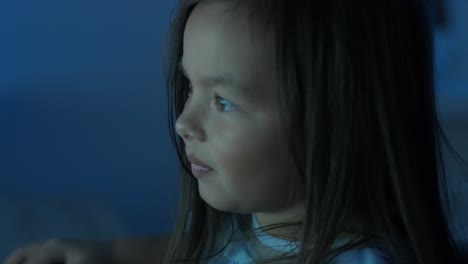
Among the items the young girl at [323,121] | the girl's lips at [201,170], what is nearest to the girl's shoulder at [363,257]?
the young girl at [323,121]

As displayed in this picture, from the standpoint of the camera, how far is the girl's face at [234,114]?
0.66m

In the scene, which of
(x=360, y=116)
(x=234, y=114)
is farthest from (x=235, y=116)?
(x=360, y=116)

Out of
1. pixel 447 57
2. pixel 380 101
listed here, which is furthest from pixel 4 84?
pixel 447 57

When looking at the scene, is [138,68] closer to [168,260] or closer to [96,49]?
[96,49]

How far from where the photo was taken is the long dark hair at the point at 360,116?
2.13 ft

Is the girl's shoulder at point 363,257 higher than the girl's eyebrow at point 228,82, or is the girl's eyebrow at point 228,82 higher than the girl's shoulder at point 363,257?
the girl's eyebrow at point 228,82

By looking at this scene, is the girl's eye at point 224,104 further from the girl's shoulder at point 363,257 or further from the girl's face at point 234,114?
the girl's shoulder at point 363,257

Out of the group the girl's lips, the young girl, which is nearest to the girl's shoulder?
the young girl

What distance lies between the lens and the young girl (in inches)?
25.6

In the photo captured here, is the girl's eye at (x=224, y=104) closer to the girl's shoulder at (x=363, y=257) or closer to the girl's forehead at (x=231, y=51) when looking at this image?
the girl's forehead at (x=231, y=51)

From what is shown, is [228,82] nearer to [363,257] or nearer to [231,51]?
[231,51]

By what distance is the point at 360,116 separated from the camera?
0.66 metres

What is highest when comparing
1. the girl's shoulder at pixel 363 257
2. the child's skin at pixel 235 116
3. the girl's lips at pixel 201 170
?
the child's skin at pixel 235 116

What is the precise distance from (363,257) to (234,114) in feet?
0.57
